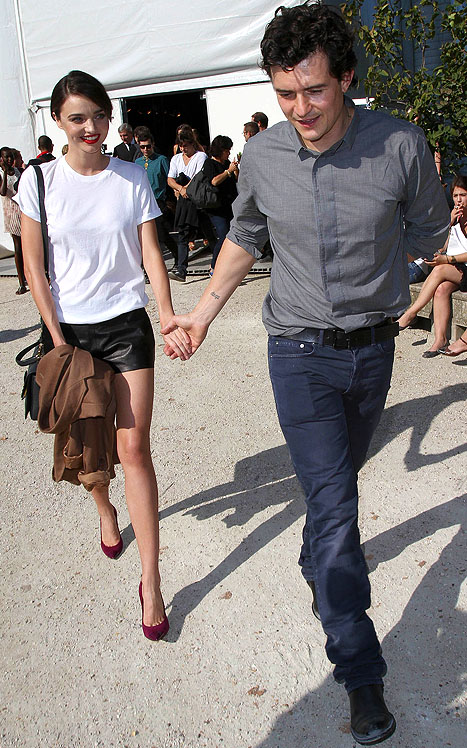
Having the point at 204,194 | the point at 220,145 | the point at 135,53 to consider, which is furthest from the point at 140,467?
the point at 135,53

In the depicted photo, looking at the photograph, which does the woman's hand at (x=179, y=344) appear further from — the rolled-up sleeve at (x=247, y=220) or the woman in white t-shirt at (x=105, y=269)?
the rolled-up sleeve at (x=247, y=220)

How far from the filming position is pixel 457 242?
229 inches

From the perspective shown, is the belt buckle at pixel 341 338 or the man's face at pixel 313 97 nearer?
the man's face at pixel 313 97

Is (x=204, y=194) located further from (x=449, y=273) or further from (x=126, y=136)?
(x=449, y=273)

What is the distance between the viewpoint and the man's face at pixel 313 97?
2.23 m

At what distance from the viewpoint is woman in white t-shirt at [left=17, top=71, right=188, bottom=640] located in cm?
295

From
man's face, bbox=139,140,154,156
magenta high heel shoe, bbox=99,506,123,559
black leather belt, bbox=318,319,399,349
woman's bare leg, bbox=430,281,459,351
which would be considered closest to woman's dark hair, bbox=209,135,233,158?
man's face, bbox=139,140,154,156

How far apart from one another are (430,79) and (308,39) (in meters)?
5.58

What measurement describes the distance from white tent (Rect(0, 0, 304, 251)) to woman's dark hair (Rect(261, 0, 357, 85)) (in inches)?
373

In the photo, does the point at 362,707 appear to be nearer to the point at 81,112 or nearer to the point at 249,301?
the point at 81,112

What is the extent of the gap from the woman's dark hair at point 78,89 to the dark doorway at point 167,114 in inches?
520

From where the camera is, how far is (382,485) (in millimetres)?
4004

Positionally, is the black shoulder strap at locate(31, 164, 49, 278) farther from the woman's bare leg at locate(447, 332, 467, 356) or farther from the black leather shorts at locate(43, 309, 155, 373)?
the woman's bare leg at locate(447, 332, 467, 356)

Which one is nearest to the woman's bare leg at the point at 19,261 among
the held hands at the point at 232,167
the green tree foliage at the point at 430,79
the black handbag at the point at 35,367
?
the held hands at the point at 232,167
